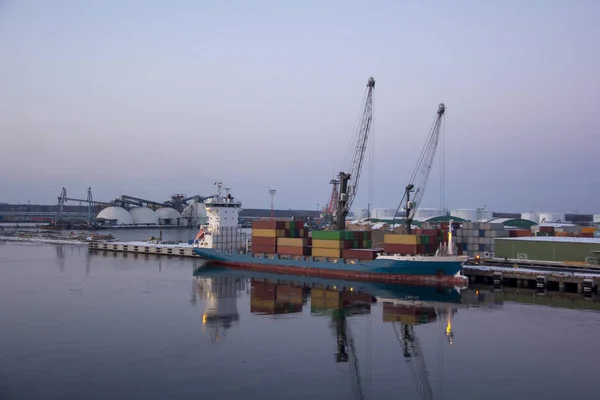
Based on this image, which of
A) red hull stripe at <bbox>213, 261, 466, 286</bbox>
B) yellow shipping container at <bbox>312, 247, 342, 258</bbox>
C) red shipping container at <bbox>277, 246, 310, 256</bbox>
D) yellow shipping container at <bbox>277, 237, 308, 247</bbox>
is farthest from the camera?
yellow shipping container at <bbox>277, 237, 308, 247</bbox>

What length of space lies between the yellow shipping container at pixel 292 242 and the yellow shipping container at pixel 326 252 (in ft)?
6.15

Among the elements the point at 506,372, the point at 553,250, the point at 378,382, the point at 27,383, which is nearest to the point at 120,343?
the point at 27,383

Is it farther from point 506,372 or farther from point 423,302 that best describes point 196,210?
point 506,372

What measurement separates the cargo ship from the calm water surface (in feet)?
11.2

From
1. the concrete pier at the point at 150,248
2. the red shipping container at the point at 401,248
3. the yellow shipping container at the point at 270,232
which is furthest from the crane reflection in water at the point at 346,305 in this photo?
the concrete pier at the point at 150,248

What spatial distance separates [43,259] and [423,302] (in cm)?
4939

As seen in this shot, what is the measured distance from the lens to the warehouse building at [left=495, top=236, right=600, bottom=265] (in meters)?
48.7

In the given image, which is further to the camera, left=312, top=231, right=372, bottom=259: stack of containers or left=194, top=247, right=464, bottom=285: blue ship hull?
left=312, top=231, right=372, bottom=259: stack of containers

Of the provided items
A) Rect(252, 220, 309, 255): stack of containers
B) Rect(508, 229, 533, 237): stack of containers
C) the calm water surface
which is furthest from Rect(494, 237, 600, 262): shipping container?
Rect(252, 220, 309, 255): stack of containers

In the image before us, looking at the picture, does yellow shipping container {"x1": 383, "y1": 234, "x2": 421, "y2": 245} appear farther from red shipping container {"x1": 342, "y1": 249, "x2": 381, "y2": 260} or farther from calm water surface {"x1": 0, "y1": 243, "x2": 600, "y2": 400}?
calm water surface {"x1": 0, "y1": 243, "x2": 600, "y2": 400}

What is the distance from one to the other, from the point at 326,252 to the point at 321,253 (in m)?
0.57

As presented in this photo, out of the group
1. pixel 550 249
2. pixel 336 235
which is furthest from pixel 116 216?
pixel 550 249

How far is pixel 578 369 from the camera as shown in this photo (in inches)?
886

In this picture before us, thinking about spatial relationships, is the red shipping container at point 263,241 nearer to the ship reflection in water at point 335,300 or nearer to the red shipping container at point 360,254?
the ship reflection in water at point 335,300
